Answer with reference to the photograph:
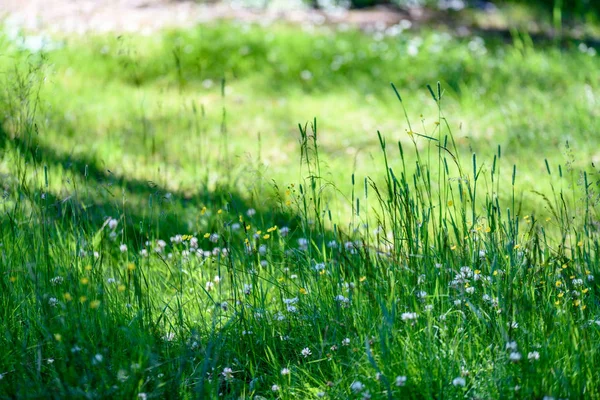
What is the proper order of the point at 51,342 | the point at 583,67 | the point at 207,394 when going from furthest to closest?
the point at 583,67
the point at 51,342
the point at 207,394

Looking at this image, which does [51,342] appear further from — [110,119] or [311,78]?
[311,78]

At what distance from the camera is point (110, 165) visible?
4738mm

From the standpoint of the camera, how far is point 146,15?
348 inches

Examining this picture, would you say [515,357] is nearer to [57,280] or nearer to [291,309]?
[291,309]

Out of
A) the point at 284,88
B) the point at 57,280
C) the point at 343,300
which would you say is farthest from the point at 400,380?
the point at 284,88

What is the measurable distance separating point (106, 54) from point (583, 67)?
4.86 m

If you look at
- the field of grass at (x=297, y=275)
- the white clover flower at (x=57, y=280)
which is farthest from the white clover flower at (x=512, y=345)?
the white clover flower at (x=57, y=280)

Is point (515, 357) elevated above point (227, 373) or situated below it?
above

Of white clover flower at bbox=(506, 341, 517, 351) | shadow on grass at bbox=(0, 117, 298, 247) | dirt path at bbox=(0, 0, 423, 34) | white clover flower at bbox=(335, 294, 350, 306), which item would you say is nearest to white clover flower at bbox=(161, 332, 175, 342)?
white clover flower at bbox=(335, 294, 350, 306)

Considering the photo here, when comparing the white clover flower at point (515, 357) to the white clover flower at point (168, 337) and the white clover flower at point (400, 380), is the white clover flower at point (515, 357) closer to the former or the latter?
the white clover flower at point (400, 380)

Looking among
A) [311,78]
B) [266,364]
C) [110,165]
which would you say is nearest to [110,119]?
[110,165]

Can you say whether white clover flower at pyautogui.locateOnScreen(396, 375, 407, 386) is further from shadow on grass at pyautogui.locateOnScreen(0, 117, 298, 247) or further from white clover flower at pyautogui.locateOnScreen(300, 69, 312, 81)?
white clover flower at pyautogui.locateOnScreen(300, 69, 312, 81)

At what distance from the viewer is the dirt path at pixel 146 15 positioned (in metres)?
8.19

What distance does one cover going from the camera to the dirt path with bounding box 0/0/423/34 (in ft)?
26.9
